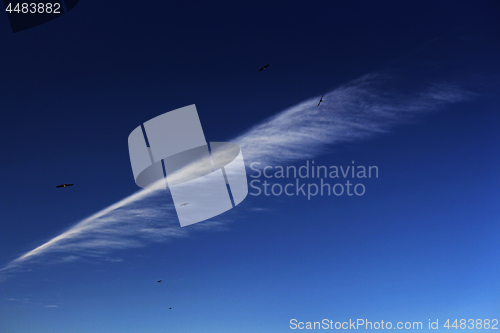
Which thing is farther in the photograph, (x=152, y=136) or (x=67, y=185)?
(x=67, y=185)

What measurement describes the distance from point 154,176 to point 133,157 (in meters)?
2.20

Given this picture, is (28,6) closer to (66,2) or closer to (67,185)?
(66,2)

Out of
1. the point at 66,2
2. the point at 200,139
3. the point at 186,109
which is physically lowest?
the point at 200,139

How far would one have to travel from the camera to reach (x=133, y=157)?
2514 centimetres

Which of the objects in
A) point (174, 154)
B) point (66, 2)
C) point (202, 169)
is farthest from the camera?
point (202, 169)

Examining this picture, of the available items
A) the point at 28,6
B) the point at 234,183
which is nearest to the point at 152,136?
the point at 234,183

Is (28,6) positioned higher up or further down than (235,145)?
higher up

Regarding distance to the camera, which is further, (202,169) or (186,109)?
(202,169)

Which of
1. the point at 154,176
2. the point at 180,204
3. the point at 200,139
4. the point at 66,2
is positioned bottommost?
the point at 180,204

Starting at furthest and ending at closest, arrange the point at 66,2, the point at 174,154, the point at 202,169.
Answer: the point at 202,169 < the point at 174,154 < the point at 66,2

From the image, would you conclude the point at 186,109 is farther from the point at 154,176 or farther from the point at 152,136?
the point at 154,176

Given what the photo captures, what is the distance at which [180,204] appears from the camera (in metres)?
27.1

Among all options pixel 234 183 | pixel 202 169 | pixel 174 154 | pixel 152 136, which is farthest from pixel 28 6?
pixel 234 183

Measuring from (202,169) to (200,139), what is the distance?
2.97m
